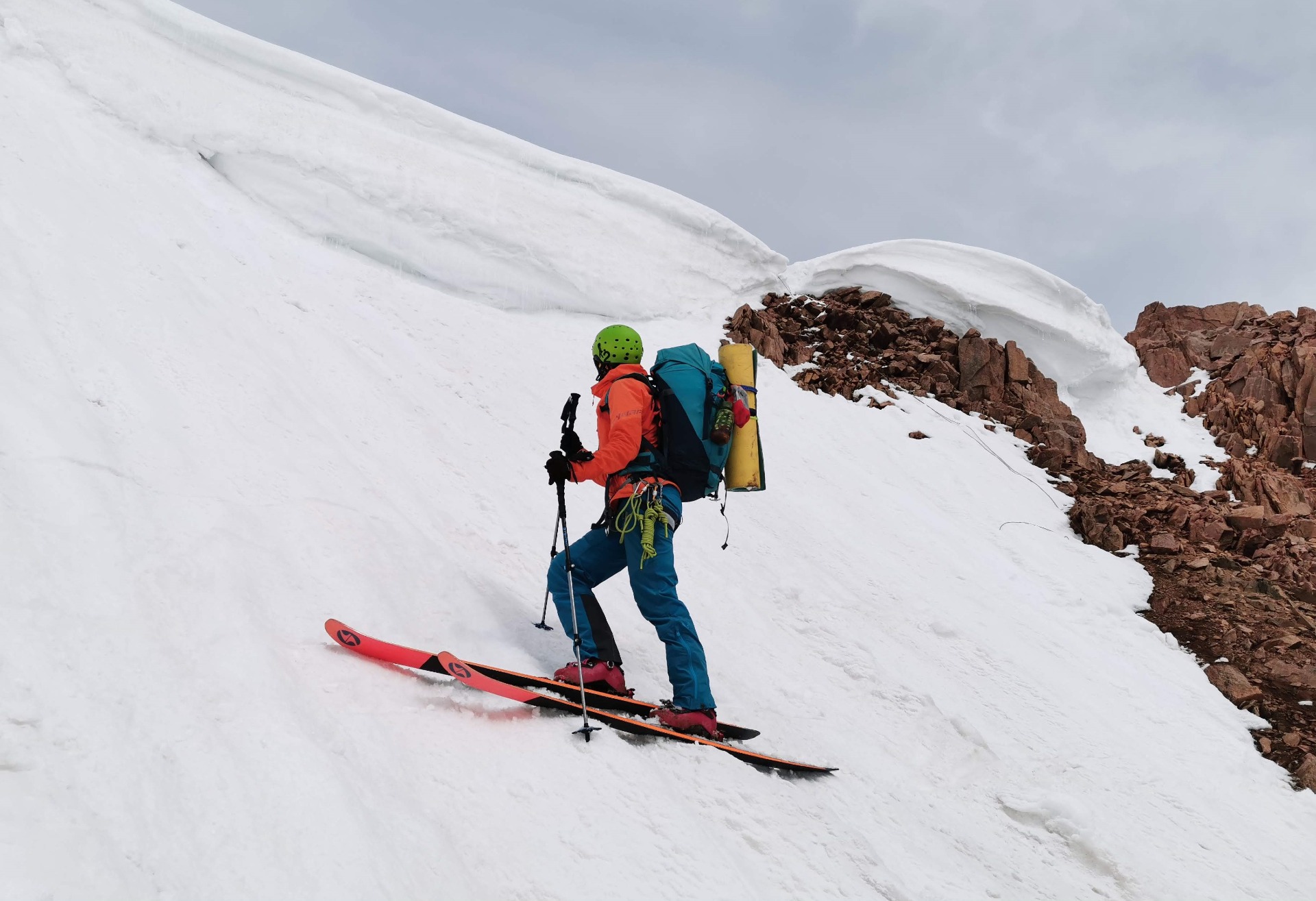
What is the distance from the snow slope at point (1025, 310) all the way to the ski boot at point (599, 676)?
12.2 meters

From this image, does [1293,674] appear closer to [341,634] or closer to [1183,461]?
[1183,461]

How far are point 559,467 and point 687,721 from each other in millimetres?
1384

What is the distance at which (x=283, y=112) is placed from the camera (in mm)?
11047

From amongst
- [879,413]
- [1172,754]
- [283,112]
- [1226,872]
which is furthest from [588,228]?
[1226,872]

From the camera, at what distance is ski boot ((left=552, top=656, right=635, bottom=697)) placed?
4.16 metres

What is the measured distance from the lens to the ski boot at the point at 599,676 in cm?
416

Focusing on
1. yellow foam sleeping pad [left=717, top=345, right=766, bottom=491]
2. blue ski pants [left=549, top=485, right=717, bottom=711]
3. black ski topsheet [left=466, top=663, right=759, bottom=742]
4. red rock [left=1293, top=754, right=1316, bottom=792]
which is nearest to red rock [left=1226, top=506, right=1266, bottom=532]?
red rock [left=1293, top=754, right=1316, bottom=792]

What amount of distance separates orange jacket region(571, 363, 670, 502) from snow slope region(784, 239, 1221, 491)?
38.6 feet

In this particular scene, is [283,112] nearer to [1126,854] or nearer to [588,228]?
[588,228]

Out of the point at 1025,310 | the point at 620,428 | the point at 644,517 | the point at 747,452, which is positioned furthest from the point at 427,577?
the point at 1025,310

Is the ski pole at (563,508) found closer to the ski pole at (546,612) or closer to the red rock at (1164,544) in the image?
the ski pole at (546,612)

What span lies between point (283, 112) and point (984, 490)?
10.6m

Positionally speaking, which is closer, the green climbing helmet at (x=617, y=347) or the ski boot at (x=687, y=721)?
the ski boot at (x=687, y=721)

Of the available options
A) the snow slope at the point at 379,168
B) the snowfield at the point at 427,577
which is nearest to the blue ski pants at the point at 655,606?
the snowfield at the point at 427,577
